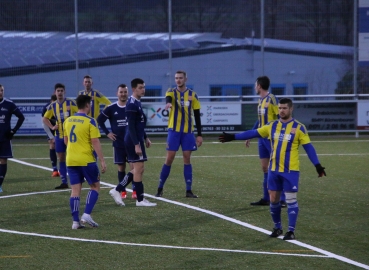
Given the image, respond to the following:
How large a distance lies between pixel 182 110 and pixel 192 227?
3022 millimetres

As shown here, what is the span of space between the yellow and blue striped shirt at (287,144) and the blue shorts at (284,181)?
0.18 feet

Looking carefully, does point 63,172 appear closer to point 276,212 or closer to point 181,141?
point 181,141

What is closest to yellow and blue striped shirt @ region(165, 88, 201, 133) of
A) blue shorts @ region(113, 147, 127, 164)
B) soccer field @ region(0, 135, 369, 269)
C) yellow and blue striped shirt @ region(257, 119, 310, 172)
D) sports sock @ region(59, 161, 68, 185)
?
blue shorts @ region(113, 147, 127, 164)

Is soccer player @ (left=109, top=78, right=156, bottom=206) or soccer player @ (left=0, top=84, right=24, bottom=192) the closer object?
soccer player @ (left=109, top=78, right=156, bottom=206)

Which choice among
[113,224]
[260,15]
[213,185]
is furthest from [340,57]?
[113,224]

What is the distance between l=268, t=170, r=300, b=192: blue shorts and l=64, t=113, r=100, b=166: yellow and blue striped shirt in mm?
2253

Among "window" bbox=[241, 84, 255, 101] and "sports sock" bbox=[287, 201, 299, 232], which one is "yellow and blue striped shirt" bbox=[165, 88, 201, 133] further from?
"window" bbox=[241, 84, 255, 101]

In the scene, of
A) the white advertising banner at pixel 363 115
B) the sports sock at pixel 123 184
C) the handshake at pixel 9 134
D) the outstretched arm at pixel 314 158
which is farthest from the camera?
the white advertising banner at pixel 363 115

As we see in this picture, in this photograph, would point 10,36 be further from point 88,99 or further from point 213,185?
point 88,99

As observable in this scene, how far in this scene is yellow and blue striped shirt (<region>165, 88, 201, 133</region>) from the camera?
37.3ft

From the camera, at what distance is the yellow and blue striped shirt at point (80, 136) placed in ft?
28.7

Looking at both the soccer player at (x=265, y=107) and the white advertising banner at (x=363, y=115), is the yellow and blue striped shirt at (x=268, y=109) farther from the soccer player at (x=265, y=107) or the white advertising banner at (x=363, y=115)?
the white advertising banner at (x=363, y=115)

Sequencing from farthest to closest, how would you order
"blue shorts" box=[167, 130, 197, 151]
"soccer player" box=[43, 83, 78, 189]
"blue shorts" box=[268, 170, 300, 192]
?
"soccer player" box=[43, 83, 78, 189] → "blue shorts" box=[167, 130, 197, 151] → "blue shorts" box=[268, 170, 300, 192]

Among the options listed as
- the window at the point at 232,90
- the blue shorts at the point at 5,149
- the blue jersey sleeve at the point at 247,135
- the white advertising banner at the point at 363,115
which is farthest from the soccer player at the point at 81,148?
the white advertising banner at the point at 363,115
